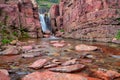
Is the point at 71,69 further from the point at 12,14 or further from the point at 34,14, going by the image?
the point at 34,14

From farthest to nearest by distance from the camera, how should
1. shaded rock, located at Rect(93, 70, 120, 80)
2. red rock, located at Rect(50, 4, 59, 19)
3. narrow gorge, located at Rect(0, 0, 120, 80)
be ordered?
red rock, located at Rect(50, 4, 59, 19) < narrow gorge, located at Rect(0, 0, 120, 80) < shaded rock, located at Rect(93, 70, 120, 80)

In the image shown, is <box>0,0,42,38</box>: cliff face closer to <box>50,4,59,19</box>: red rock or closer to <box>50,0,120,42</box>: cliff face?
<box>50,0,120,42</box>: cliff face

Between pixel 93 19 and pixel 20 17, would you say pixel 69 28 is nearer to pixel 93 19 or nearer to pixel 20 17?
pixel 93 19

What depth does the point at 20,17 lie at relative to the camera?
94.0 feet

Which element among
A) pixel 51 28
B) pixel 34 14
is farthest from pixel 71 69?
pixel 51 28

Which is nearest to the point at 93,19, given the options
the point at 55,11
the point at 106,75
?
the point at 55,11

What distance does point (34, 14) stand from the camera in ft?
105

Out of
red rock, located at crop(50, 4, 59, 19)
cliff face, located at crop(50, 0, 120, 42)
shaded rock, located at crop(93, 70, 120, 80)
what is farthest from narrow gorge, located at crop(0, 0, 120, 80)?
shaded rock, located at crop(93, 70, 120, 80)

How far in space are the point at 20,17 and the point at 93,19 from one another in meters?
11.3

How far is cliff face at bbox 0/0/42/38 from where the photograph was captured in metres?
26.4

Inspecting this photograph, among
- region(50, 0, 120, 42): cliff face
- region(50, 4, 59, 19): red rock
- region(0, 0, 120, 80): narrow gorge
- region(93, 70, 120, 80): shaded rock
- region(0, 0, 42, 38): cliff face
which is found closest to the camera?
region(93, 70, 120, 80): shaded rock

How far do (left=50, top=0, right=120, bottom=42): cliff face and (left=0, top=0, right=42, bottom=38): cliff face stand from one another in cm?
578

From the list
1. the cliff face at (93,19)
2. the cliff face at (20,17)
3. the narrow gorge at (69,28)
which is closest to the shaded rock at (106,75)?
the narrow gorge at (69,28)

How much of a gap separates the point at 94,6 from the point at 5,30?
43.8 ft
